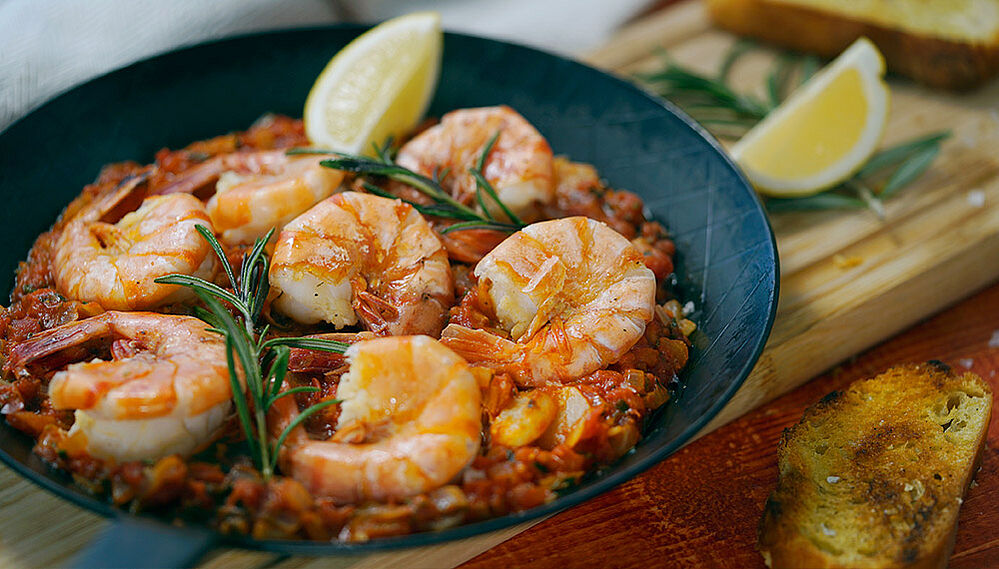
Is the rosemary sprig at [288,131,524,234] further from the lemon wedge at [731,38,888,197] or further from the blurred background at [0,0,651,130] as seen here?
the blurred background at [0,0,651,130]

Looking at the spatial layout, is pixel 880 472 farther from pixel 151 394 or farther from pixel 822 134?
pixel 151 394

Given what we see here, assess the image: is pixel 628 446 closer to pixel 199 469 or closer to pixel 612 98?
pixel 199 469

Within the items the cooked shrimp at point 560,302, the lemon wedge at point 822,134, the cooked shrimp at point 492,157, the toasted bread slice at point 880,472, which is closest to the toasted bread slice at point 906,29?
the lemon wedge at point 822,134

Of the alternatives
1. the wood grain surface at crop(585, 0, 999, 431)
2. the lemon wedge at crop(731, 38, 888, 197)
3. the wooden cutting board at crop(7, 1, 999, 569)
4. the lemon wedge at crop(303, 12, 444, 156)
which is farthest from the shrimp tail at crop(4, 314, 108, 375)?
the lemon wedge at crop(731, 38, 888, 197)

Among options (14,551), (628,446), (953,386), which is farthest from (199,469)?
(953,386)

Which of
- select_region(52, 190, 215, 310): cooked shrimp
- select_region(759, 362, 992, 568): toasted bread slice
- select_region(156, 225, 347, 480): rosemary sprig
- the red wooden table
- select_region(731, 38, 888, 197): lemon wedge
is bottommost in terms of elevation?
the red wooden table

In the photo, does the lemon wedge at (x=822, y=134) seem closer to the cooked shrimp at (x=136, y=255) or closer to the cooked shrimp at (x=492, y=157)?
the cooked shrimp at (x=492, y=157)
